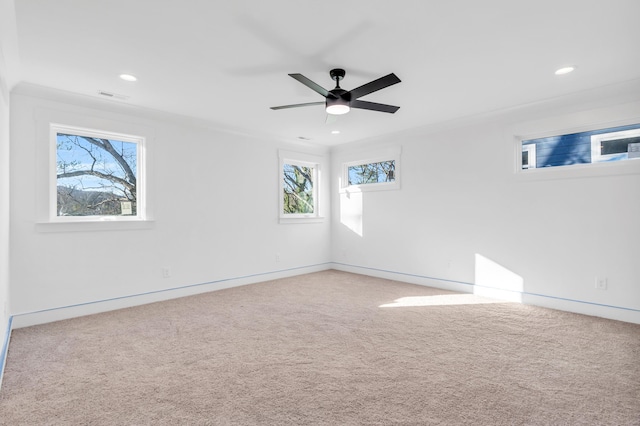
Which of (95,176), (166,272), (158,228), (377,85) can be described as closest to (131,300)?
(166,272)

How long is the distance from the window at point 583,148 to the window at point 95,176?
4977 millimetres

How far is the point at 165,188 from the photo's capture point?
441 centimetres

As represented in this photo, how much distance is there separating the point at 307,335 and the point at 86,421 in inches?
67.4

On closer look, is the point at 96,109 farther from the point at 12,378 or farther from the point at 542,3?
the point at 542,3

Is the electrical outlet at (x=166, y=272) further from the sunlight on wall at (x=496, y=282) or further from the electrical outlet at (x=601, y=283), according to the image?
the electrical outlet at (x=601, y=283)

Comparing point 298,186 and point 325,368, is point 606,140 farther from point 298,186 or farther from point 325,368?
point 298,186

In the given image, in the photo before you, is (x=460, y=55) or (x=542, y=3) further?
(x=460, y=55)

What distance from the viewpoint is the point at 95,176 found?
157 inches

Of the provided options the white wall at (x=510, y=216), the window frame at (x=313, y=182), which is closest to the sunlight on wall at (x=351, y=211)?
the white wall at (x=510, y=216)

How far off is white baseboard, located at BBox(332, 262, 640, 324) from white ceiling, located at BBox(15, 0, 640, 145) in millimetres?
2353

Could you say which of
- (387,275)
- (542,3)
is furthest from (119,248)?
(542,3)

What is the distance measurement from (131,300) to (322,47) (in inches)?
144

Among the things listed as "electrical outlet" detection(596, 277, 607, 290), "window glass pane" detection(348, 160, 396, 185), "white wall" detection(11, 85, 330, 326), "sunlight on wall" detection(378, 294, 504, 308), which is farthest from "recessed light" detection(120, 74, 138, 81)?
"electrical outlet" detection(596, 277, 607, 290)

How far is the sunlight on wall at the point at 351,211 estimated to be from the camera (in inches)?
239
